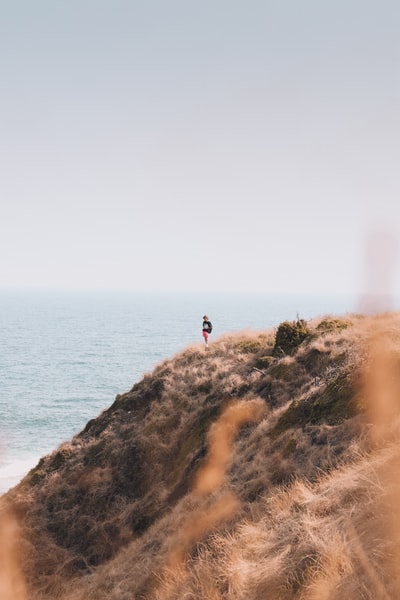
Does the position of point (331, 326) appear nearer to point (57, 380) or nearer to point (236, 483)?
point (236, 483)

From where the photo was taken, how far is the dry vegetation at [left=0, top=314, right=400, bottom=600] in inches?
300

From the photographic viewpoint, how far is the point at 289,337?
24.6m

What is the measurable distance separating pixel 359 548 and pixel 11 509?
64.7 feet

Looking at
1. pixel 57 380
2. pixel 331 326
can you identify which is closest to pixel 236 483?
pixel 331 326

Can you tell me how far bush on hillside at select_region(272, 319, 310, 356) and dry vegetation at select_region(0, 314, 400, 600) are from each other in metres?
0.07

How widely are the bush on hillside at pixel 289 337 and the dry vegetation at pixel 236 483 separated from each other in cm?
7

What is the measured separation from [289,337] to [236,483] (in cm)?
1240

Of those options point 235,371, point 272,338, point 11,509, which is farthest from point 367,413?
point 11,509

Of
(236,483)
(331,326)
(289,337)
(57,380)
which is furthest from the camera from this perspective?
(57,380)

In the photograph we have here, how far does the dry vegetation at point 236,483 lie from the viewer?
25.0 feet

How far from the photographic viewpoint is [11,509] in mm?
21625

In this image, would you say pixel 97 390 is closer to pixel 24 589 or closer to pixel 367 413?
pixel 24 589

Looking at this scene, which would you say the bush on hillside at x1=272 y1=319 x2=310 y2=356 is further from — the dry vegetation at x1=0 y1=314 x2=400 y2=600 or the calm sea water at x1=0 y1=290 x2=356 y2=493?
the calm sea water at x1=0 y1=290 x2=356 y2=493

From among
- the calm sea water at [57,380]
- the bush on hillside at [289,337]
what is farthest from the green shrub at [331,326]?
the calm sea water at [57,380]
